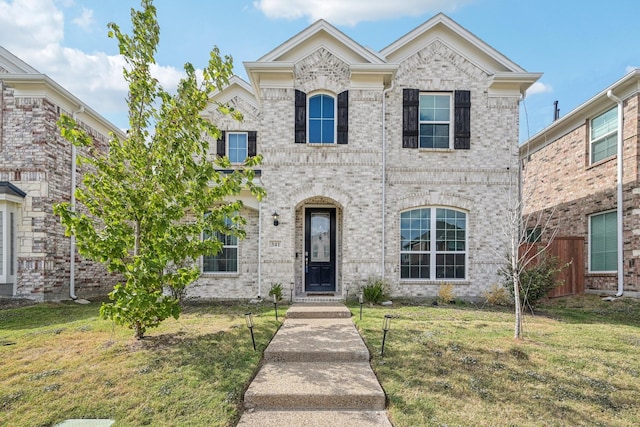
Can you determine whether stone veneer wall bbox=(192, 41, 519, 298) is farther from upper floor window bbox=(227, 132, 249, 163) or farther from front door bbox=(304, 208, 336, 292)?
upper floor window bbox=(227, 132, 249, 163)

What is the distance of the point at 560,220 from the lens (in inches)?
536

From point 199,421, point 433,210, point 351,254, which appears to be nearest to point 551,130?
point 433,210

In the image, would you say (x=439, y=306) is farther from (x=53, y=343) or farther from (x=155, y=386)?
(x=53, y=343)

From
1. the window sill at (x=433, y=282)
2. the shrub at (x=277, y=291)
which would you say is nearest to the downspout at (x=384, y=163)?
the window sill at (x=433, y=282)

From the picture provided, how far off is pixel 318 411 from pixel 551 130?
47.3 ft

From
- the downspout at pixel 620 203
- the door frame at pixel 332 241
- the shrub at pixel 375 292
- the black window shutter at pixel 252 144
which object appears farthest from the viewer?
the black window shutter at pixel 252 144

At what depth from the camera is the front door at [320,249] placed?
1095cm

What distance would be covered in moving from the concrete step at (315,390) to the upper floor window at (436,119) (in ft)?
24.3

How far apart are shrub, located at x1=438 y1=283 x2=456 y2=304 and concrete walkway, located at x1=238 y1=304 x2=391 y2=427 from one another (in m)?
4.39

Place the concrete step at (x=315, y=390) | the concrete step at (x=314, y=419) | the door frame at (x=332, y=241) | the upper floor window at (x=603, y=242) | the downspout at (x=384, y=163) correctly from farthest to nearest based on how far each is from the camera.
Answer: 1. the upper floor window at (x=603, y=242)
2. the door frame at (x=332, y=241)
3. the downspout at (x=384, y=163)
4. the concrete step at (x=315, y=390)
5. the concrete step at (x=314, y=419)

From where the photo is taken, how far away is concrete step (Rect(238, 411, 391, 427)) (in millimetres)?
3785

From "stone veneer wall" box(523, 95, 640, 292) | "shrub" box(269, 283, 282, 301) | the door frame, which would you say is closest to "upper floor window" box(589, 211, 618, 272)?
"stone veneer wall" box(523, 95, 640, 292)

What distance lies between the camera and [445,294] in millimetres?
9867

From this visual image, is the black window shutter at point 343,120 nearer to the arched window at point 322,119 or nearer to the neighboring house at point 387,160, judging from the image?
the neighboring house at point 387,160
